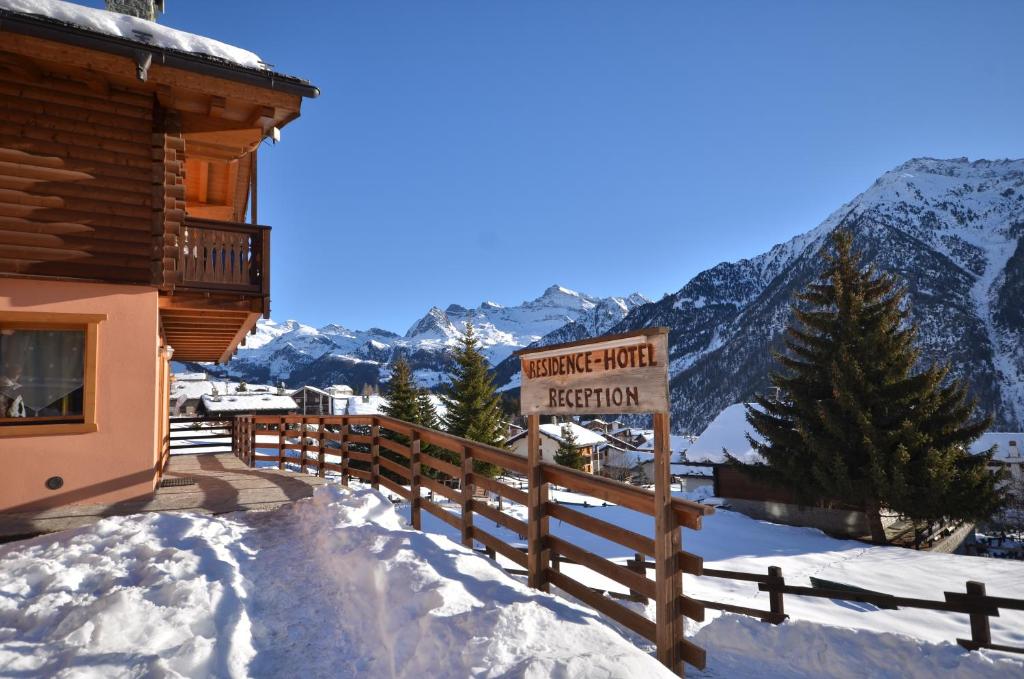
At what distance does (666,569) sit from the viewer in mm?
3732

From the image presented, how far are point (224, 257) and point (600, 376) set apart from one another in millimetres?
6971

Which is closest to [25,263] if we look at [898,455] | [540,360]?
[540,360]

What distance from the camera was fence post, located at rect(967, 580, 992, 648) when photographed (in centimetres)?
596

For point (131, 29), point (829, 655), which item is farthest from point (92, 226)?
point (829, 655)

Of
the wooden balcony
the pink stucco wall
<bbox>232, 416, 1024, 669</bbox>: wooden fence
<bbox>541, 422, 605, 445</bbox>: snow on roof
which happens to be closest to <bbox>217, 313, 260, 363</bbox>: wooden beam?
the wooden balcony

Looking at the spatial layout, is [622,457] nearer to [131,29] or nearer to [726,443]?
[726,443]

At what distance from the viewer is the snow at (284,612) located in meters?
3.32

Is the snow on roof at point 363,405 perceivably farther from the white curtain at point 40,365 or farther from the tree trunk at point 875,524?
the white curtain at point 40,365

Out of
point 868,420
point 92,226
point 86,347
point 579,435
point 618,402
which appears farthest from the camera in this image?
point 579,435

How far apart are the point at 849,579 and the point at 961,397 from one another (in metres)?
9.46

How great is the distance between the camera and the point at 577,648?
11.0 feet

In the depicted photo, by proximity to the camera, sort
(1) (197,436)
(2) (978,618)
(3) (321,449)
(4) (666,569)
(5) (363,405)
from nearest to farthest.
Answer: (4) (666,569) → (2) (978,618) → (3) (321,449) → (1) (197,436) → (5) (363,405)

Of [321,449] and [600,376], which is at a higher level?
[600,376]

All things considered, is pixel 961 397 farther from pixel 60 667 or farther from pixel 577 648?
pixel 60 667
